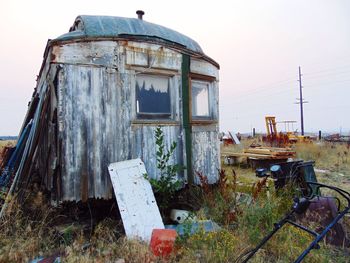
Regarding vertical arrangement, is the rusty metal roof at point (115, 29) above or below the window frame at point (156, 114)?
above

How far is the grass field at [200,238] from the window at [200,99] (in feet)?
5.22

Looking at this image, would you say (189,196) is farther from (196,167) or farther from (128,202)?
(128,202)

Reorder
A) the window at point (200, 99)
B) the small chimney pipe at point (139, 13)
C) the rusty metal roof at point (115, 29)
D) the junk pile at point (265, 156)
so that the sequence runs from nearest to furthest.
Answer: the rusty metal roof at point (115, 29)
the window at point (200, 99)
the small chimney pipe at point (139, 13)
the junk pile at point (265, 156)

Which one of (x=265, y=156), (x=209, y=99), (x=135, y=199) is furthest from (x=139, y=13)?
(x=265, y=156)

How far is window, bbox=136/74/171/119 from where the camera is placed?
5.17 meters

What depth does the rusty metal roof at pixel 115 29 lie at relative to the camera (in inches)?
193

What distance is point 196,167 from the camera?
572 centimetres

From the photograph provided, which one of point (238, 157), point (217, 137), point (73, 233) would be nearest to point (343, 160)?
point (238, 157)

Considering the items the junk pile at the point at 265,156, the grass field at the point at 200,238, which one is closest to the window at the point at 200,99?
the grass field at the point at 200,238

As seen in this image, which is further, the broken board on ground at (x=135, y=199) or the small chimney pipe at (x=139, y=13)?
the small chimney pipe at (x=139, y=13)

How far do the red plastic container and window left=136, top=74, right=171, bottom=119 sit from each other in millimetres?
2254

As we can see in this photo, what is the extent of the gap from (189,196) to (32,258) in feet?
9.76

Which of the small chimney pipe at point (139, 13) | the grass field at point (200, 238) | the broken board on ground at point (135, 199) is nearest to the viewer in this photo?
the grass field at point (200, 238)

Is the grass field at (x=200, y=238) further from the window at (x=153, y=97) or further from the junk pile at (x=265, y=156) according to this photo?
the junk pile at (x=265, y=156)
